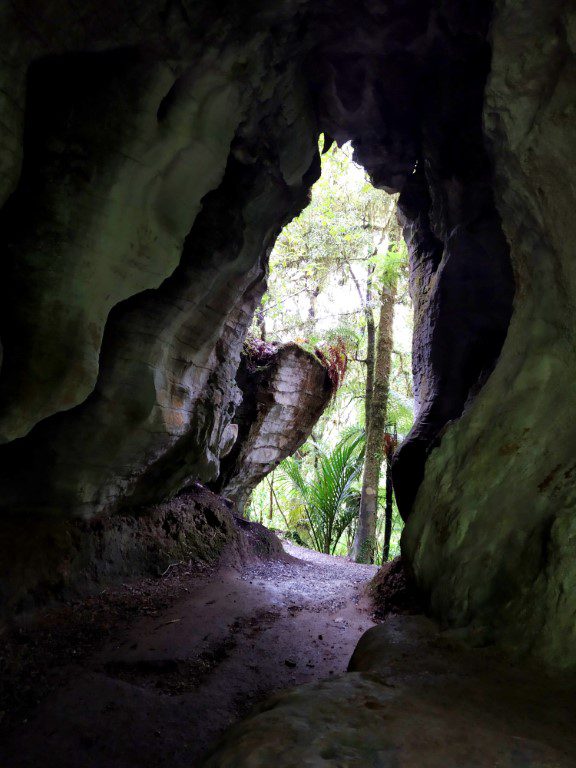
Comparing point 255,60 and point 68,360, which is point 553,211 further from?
point 68,360

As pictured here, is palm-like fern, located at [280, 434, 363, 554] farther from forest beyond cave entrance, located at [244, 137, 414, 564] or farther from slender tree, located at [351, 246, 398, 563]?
slender tree, located at [351, 246, 398, 563]

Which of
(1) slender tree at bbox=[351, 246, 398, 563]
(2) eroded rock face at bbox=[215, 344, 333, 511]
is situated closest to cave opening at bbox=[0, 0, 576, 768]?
(2) eroded rock face at bbox=[215, 344, 333, 511]

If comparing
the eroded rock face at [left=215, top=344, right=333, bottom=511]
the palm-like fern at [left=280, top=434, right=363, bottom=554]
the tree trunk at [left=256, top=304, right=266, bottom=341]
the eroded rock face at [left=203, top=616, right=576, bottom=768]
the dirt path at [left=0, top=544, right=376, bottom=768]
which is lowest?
the dirt path at [left=0, top=544, right=376, bottom=768]

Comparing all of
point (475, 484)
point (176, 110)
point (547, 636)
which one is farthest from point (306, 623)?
point (176, 110)

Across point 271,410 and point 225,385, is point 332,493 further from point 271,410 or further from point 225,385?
point 225,385

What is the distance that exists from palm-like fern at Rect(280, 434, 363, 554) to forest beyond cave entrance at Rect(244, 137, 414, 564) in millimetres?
23

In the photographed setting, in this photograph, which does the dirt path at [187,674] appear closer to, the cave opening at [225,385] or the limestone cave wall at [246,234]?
the cave opening at [225,385]

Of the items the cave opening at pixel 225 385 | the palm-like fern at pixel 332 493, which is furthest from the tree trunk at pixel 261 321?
the cave opening at pixel 225 385

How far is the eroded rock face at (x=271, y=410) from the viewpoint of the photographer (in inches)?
343

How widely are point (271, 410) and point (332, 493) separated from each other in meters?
2.82

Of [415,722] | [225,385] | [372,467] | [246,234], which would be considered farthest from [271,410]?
[415,722]

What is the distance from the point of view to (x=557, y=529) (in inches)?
100

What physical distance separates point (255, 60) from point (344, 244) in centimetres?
703

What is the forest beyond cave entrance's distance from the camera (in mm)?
10047
